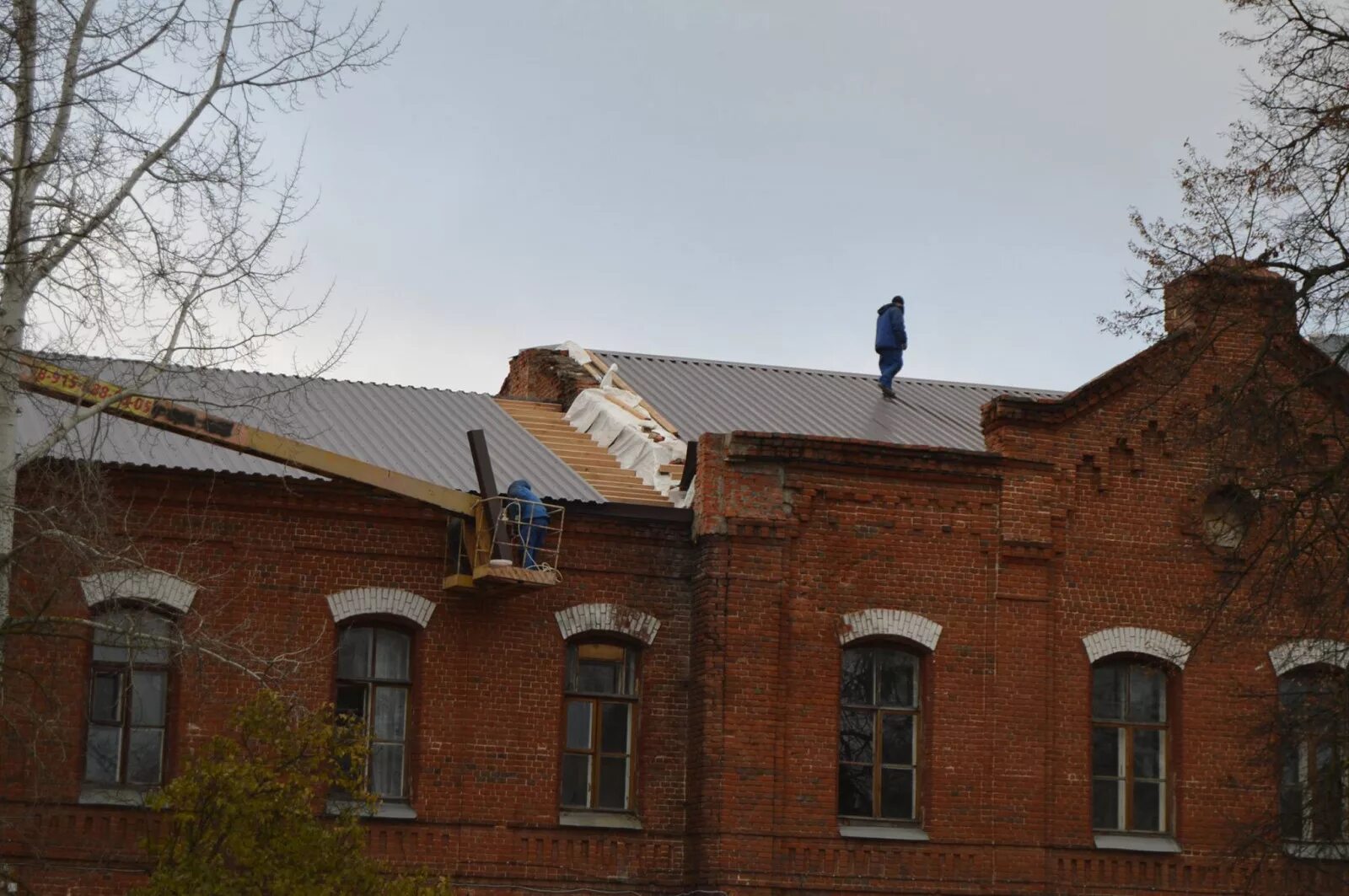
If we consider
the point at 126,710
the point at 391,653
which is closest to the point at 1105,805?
the point at 391,653

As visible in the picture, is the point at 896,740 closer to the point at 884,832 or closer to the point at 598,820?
the point at 884,832

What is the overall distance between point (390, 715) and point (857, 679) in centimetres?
499

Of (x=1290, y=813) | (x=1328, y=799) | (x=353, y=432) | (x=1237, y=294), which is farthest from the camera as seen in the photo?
(x=353, y=432)

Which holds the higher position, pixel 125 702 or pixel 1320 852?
pixel 125 702

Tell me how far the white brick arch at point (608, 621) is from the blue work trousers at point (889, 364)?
6.94 meters

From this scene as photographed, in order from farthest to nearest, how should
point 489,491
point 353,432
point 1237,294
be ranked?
point 353,432 → point 489,491 → point 1237,294

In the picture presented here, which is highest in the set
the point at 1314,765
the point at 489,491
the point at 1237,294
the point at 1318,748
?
the point at 1237,294

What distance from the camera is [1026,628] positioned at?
22.7 m

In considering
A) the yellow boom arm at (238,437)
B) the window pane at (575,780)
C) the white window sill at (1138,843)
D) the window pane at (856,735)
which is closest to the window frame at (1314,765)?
the white window sill at (1138,843)

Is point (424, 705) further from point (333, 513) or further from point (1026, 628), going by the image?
point (1026, 628)

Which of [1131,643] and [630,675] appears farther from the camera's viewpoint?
[1131,643]

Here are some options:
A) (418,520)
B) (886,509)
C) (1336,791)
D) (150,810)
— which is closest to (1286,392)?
(1336,791)

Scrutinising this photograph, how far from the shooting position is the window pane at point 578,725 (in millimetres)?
21781

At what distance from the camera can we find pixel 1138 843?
2262 cm
